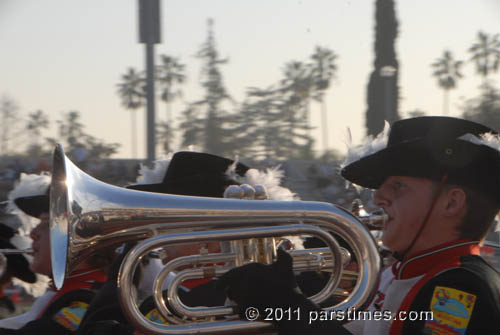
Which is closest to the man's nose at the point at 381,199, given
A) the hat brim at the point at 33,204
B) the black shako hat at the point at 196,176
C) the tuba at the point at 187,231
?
the tuba at the point at 187,231

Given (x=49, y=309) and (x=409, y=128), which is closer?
(x=409, y=128)

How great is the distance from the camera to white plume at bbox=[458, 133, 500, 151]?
2.28m

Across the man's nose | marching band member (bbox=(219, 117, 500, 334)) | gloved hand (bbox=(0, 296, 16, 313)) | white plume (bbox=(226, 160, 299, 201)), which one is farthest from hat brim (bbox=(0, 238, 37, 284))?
the man's nose

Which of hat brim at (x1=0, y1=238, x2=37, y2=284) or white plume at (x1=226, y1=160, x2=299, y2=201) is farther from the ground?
white plume at (x1=226, y1=160, x2=299, y2=201)

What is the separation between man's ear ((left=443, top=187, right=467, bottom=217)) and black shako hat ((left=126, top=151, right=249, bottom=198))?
124 cm

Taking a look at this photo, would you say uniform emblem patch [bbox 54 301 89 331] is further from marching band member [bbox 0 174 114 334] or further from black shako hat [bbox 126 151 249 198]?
black shako hat [bbox 126 151 249 198]

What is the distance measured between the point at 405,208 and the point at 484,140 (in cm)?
34

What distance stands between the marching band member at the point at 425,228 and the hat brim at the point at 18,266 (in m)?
2.47

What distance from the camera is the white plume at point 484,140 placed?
2277mm

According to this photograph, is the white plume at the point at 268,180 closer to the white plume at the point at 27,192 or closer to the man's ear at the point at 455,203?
the man's ear at the point at 455,203

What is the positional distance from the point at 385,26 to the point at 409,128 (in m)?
14.9

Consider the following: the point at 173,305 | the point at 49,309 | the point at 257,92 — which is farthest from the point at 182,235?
the point at 257,92

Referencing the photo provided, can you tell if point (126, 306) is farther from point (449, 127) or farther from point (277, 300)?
point (449, 127)

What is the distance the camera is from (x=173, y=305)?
8.12ft
